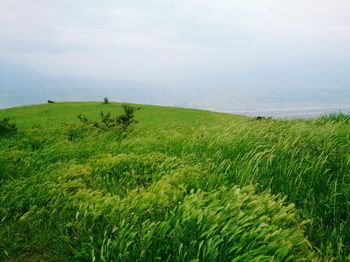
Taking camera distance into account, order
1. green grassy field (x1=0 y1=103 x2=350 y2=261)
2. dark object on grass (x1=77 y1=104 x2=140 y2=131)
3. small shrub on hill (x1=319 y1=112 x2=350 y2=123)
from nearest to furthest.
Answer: green grassy field (x1=0 y1=103 x2=350 y2=261) < dark object on grass (x1=77 y1=104 x2=140 y2=131) < small shrub on hill (x1=319 y1=112 x2=350 y2=123)

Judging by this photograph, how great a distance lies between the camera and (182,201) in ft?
18.1

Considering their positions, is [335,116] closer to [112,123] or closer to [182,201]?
[112,123]

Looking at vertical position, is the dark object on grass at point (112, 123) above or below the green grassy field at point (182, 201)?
above

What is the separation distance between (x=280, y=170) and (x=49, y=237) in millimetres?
4104

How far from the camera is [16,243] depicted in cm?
491

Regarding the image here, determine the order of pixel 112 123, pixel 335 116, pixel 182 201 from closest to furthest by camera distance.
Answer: pixel 182 201, pixel 112 123, pixel 335 116

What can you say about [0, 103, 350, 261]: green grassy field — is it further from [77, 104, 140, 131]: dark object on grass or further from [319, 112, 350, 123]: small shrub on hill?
[319, 112, 350, 123]: small shrub on hill

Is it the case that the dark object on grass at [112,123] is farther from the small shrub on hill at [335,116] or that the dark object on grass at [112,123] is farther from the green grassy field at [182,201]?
the small shrub on hill at [335,116]

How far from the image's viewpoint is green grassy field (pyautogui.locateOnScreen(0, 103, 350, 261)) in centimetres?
433

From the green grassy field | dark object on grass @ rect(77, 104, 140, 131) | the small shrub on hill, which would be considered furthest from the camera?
the small shrub on hill

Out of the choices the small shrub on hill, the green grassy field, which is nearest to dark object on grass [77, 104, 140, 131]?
the green grassy field

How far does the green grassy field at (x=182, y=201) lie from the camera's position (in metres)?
4.33

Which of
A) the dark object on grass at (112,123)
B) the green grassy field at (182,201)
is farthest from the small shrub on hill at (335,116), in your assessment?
the dark object on grass at (112,123)

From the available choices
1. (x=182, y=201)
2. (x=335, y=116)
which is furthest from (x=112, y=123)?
(x=335, y=116)
